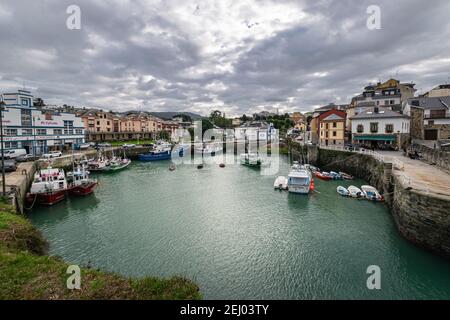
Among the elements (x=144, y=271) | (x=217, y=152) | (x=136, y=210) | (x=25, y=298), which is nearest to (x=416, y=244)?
(x=144, y=271)

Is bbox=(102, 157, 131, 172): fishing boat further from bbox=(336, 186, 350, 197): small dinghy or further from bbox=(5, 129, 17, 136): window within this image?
bbox=(336, 186, 350, 197): small dinghy

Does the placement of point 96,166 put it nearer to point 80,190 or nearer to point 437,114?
point 80,190

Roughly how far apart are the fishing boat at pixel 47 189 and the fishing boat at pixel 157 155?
31.7 meters

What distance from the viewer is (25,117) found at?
3853 centimetres

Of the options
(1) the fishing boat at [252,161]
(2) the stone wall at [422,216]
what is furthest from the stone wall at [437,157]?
(1) the fishing boat at [252,161]

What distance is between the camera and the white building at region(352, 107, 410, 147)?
3875cm

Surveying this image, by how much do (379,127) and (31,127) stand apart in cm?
6032

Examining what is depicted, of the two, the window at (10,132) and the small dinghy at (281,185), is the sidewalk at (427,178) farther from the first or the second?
the window at (10,132)

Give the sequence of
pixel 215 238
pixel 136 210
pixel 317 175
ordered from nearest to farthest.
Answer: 1. pixel 215 238
2. pixel 136 210
3. pixel 317 175

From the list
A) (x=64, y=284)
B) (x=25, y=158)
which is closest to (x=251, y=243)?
(x=64, y=284)

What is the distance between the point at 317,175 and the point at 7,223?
110ft

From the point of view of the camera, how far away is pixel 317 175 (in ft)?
112

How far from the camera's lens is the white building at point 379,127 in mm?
38750
